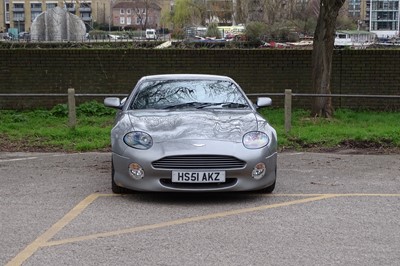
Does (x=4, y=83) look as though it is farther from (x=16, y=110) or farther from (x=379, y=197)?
(x=379, y=197)

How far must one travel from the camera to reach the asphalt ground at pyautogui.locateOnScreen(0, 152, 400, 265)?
5031 mm

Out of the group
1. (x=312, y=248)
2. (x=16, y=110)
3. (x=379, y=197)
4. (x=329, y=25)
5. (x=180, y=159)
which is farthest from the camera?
(x=16, y=110)

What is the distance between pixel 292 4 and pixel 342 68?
29087mm

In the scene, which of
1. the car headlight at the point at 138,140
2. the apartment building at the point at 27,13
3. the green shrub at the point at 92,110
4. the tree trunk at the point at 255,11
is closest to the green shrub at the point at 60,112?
the green shrub at the point at 92,110

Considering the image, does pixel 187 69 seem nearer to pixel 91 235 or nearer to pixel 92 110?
pixel 92 110

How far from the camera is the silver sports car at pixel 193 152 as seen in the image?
6.56m

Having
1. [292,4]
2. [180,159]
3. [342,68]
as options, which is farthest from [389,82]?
[292,4]

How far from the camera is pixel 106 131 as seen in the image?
1191 centimetres

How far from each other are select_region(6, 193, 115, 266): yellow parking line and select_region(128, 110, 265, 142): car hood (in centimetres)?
98

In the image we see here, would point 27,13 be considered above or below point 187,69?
above

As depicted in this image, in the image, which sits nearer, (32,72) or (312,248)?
(312,248)

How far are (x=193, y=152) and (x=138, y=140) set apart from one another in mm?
662

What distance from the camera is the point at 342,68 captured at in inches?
613

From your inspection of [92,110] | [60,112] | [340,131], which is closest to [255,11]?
[92,110]
